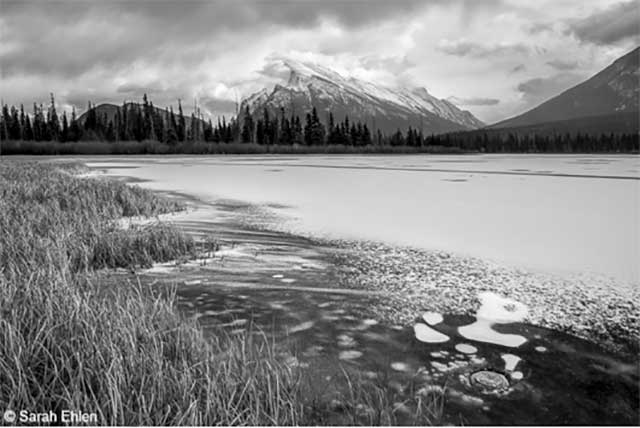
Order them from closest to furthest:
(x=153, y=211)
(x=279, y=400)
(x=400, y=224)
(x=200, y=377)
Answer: (x=279, y=400) → (x=200, y=377) → (x=400, y=224) → (x=153, y=211)

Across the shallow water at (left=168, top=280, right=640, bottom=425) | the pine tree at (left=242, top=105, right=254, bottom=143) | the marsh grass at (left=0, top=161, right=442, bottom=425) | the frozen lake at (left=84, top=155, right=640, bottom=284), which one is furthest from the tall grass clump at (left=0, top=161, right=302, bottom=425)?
the pine tree at (left=242, top=105, right=254, bottom=143)

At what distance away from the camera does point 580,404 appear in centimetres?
230

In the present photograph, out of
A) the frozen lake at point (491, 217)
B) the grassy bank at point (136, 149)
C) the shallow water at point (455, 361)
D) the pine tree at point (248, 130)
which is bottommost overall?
the shallow water at point (455, 361)

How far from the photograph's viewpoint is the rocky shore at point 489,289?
3230mm

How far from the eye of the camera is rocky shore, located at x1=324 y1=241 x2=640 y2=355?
3230 millimetres

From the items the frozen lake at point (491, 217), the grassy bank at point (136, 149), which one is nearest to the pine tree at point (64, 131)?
the grassy bank at point (136, 149)

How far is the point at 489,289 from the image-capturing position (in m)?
4.04

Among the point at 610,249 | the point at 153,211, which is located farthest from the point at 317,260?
Answer: the point at 153,211

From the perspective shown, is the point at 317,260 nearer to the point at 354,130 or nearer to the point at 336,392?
the point at 336,392

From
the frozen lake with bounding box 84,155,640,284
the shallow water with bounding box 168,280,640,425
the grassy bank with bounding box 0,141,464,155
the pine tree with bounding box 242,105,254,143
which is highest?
the pine tree with bounding box 242,105,254,143

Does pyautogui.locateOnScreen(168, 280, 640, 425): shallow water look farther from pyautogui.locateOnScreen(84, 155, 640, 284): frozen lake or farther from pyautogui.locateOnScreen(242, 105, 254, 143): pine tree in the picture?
pyautogui.locateOnScreen(242, 105, 254, 143): pine tree

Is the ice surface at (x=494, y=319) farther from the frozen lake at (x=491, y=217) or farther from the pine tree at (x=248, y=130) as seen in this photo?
the pine tree at (x=248, y=130)

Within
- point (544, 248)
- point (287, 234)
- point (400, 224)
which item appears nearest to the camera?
point (544, 248)

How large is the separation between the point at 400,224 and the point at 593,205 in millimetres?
4098
